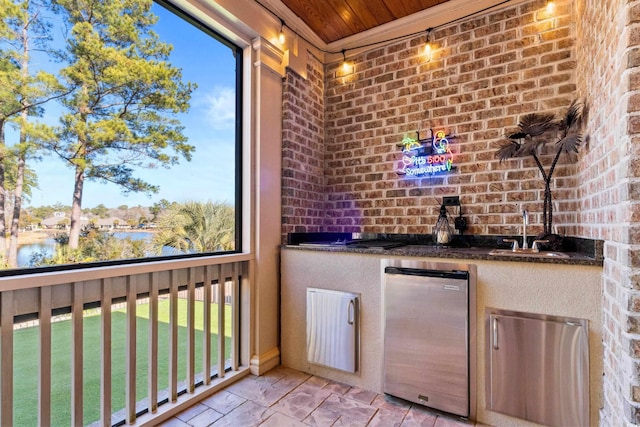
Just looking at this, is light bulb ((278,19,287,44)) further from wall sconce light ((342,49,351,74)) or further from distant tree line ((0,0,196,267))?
distant tree line ((0,0,196,267))

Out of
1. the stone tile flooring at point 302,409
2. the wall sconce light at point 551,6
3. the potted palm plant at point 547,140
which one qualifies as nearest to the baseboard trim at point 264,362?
the stone tile flooring at point 302,409

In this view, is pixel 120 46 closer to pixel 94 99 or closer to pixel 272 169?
pixel 94 99

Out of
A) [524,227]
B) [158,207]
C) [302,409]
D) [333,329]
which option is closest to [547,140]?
[524,227]

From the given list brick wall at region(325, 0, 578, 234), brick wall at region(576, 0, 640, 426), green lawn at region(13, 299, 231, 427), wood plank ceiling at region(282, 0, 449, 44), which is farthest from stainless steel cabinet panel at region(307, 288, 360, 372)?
wood plank ceiling at region(282, 0, 449, 44)

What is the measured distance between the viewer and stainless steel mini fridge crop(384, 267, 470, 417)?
187cm

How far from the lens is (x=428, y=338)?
1.97m

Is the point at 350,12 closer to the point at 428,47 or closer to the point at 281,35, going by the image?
the point at 281,35

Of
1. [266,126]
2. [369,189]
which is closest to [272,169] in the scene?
[266,126]

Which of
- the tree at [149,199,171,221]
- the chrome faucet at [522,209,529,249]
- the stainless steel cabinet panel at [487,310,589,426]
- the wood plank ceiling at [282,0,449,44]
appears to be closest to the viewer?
the stainless steel cabinet panel at [487,310,589,426]

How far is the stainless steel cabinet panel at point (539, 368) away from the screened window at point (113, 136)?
1.99 m

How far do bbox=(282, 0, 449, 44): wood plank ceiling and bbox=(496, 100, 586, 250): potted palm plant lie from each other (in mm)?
1315

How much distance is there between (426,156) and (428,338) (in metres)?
1.53

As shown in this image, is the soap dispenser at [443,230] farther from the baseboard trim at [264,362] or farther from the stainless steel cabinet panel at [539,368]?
the baseboard trim at [264,362]

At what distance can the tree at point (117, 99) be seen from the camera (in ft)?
5.43
